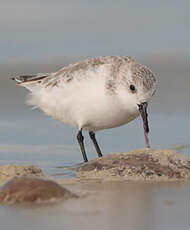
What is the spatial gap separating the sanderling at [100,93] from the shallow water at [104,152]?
593mm

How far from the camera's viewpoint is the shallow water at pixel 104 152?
5406mm

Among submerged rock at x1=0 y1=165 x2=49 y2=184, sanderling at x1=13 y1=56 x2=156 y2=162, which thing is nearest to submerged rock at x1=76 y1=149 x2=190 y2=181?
submerged rock at x1=0 y1=165 x2=49 y2=184

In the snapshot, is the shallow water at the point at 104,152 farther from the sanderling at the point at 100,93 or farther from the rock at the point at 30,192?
the sanderling at the point at 100,93

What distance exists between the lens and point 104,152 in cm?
1041

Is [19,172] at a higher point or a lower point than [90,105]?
lower

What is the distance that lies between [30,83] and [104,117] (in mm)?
1650

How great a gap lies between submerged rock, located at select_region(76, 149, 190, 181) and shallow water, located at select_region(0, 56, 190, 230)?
30cm

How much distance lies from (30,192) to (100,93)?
11.2ft

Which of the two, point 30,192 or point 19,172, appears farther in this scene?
point 19,172

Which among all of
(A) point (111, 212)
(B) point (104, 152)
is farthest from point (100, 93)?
(A) point (111, 212)

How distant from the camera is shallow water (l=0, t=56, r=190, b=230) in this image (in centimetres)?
541

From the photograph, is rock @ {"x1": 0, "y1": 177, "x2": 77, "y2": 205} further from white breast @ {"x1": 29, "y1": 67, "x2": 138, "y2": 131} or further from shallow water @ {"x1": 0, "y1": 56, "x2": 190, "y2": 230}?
white breast @ {"x1": 29, "y1": 67, "x2": 138, "y2": 131}

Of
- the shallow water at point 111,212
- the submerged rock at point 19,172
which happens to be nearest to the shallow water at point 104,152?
the shallow water at point 111,212

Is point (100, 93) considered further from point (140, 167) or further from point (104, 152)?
point (140, 167)
